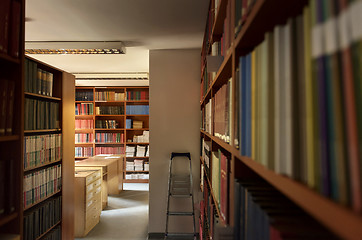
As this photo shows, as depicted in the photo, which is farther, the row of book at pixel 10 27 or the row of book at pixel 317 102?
the row of book at pixel 10 27

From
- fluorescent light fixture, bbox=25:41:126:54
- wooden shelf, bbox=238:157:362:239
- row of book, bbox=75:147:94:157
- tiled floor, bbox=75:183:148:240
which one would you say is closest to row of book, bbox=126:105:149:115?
row of book, bbox=75:147:94:157

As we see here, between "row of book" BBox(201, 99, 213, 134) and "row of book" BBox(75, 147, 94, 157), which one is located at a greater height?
"row of book" BBox(201, 99, 213, 134)

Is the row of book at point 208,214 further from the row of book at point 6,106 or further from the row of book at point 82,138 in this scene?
the row of book at point 82,138

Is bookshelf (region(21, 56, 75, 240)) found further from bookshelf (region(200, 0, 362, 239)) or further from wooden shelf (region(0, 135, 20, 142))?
bookshelf (region(200, 0, 362, 239))

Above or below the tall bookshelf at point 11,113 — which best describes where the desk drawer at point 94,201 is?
below

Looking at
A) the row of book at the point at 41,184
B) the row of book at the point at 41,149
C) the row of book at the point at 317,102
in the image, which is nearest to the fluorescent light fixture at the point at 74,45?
the row of book at the point at 41,149

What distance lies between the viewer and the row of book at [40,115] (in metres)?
2.11

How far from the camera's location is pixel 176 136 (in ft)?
11.4

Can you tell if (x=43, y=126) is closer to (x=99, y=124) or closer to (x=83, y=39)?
(x=83, y=39)

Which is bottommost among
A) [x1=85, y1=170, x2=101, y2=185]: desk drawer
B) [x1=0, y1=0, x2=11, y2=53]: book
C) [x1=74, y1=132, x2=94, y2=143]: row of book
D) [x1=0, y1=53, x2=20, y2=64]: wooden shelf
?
[x1=85, y1=170, x2=101, y2=185]: desk drawer

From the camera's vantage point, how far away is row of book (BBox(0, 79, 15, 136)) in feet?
4.69

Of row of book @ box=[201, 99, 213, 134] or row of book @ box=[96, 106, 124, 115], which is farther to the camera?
row of book @ box=[96, 106, 124, 115]

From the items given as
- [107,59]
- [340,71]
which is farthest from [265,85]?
[107,59]

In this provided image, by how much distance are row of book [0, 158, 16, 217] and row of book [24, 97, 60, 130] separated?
0.70 meters
